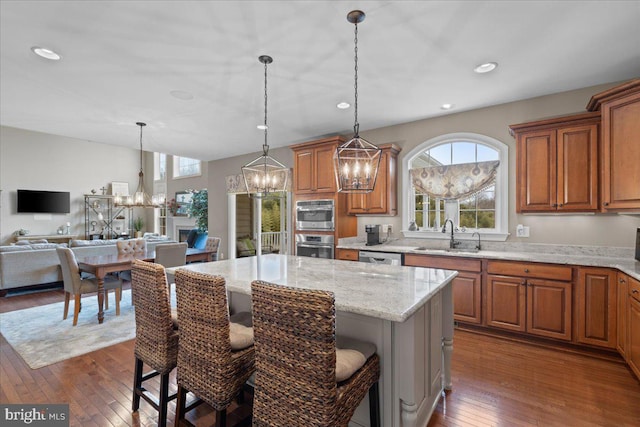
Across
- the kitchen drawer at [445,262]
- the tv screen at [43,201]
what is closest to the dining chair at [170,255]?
the kitchen drawer at [445,262]

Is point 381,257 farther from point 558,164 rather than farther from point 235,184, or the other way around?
point 235,184

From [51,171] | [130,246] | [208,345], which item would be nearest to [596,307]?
[208,345]

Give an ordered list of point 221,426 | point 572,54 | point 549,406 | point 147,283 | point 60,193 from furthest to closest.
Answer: point 60,193 < point 572,54 < point 549,406 < point 147,283 < point 221,426

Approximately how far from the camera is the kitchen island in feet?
5.15

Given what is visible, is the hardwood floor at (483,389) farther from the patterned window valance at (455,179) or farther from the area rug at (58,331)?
the patterned window valance at (455,179)

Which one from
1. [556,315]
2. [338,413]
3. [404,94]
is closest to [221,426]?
[338,413]

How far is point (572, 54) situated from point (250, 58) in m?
2.79

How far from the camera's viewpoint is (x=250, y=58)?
2670 millimetres

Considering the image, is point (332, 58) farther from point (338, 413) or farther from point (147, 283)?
point (338, 413)

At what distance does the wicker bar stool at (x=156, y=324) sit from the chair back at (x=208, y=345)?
0.63 feet

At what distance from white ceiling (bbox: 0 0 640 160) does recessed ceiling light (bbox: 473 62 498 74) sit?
0.19ft

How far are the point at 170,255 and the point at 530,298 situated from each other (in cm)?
449

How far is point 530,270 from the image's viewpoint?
311 centimetres

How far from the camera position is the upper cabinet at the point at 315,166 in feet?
15.0
